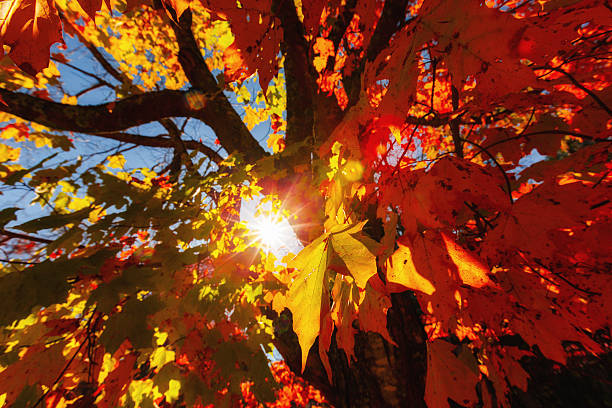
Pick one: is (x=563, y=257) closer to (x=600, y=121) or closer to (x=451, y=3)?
(x=600, y=121)

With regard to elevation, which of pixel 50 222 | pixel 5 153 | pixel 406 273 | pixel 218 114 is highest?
pixel 218 114

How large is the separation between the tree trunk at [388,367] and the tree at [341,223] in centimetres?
1

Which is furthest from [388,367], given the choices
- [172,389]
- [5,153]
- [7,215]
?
[5,153]

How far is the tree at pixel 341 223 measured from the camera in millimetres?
746

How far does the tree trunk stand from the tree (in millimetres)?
14

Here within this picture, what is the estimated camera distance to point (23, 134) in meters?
3.57

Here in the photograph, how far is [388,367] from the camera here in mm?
1920

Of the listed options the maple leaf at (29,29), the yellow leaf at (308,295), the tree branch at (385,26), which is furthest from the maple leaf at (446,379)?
the tree branch at (385,26)

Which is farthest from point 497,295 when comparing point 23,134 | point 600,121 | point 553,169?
point 23,134

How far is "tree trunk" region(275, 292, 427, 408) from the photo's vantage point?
1.87m

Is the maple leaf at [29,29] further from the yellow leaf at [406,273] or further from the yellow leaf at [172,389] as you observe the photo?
the yellow leaf at [172,389]

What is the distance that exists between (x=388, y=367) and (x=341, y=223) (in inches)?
65.2

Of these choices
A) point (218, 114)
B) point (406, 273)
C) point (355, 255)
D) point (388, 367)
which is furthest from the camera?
point (218, 114)

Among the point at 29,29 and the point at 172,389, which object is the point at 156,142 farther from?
the point at 29,29
